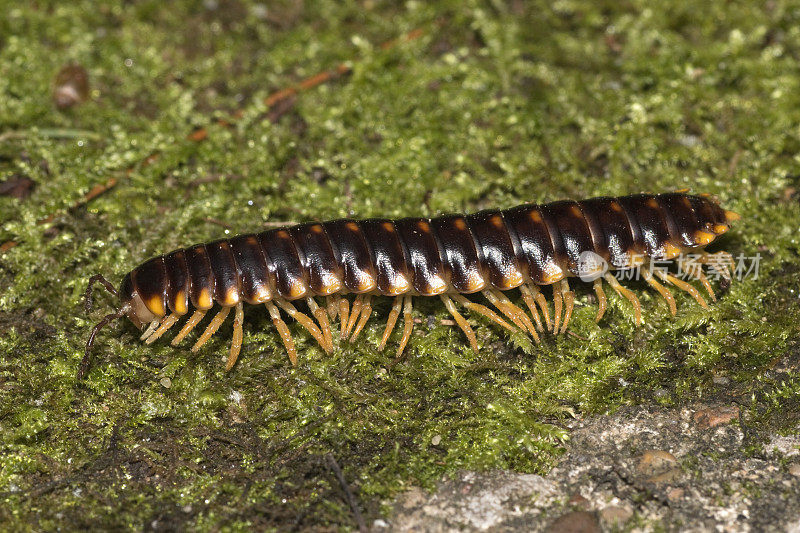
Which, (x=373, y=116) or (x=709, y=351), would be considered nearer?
(x=709, y=351)

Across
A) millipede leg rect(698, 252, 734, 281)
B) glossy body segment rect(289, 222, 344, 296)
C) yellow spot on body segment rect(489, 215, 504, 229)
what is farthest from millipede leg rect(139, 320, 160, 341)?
millipede leg rect(698, 252, 734, 281)

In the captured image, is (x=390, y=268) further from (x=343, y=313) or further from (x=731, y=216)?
(x=731, y=216)

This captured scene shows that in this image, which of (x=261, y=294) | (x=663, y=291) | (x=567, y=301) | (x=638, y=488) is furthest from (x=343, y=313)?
(x=663, y=291)

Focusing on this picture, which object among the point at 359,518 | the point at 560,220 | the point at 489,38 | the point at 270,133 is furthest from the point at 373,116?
the point at 359,518

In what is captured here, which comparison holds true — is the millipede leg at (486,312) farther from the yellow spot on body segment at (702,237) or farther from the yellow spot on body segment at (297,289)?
the yellow spot on body segment at (702,237)

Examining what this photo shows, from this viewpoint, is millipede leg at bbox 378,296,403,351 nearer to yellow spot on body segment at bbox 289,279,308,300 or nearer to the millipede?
the millipede

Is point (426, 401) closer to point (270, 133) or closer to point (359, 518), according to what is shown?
point (359, 518)
